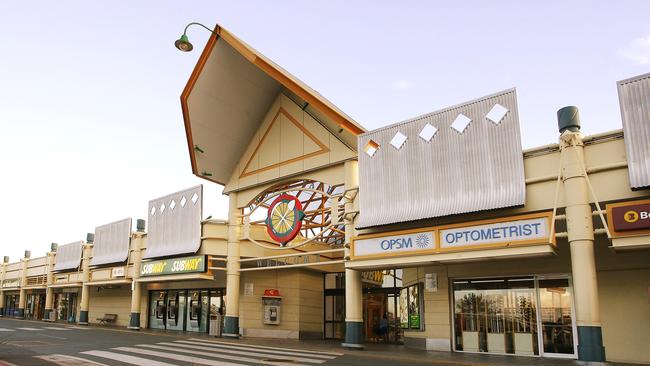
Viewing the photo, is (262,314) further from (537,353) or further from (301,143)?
(537,353)

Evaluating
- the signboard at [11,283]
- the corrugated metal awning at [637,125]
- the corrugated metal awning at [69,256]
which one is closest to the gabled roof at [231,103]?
the corrugated metal awning at [637,125]

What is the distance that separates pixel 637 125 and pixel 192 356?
1390 cm

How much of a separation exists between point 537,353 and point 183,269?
56.1 feet

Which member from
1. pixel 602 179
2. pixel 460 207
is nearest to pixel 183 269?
pixel 460 207

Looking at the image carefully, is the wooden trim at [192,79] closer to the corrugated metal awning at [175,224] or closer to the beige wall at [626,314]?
the corrugated metal awning at [175,224]

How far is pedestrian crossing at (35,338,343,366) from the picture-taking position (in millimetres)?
13523

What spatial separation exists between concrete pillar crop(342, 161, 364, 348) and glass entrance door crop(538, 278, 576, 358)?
6.36 meters

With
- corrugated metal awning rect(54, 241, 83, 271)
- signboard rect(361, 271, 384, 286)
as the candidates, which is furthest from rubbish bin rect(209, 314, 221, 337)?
corrugated metal awning rect(54, 241, 83, 271)

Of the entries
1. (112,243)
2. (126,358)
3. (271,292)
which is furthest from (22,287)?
(126,358)

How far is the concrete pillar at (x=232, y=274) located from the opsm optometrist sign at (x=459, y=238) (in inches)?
338

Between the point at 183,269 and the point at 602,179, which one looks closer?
the point at 602,179

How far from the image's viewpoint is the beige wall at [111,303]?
34.9 m

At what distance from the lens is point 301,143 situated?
75.8ft

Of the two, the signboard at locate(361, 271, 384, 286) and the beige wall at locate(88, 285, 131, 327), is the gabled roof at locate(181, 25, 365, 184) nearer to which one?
the signboard at locate(361, 271, 384, 286)
